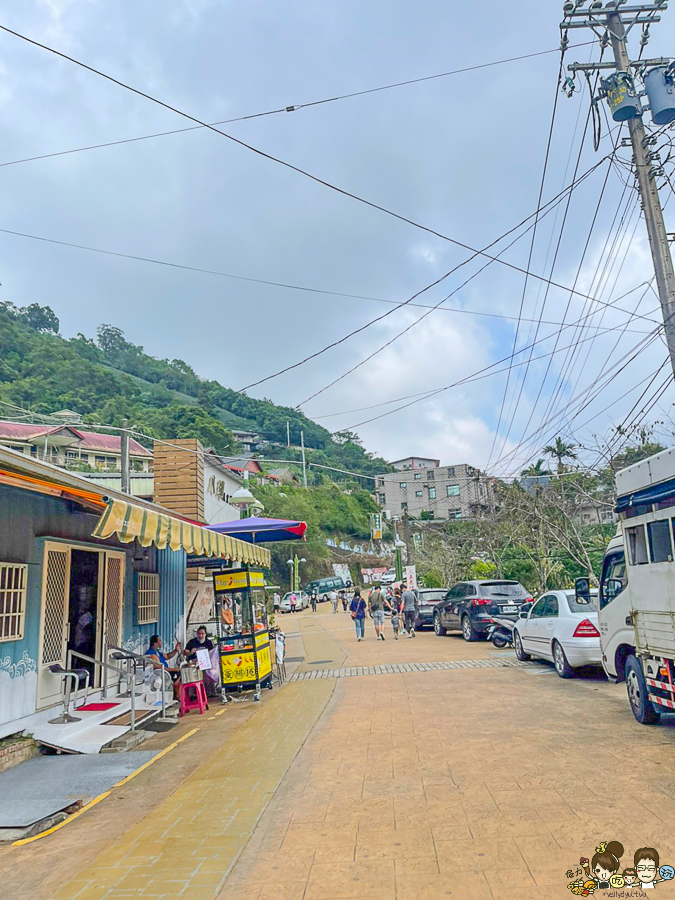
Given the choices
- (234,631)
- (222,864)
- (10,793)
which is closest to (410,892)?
(222,864)

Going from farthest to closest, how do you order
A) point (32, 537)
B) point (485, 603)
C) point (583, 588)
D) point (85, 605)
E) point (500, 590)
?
point (500, 590)
point (485, 603)
point (85, 605)
point (583, 588)
point (32, 537)

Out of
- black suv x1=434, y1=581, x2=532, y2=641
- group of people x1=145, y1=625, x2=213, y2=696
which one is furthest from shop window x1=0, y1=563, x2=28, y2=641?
black suv x1=434, y1=581, x2=532, y2=641

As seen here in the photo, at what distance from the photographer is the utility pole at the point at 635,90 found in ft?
30.5

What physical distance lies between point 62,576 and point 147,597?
3584 mm

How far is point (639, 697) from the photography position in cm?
732

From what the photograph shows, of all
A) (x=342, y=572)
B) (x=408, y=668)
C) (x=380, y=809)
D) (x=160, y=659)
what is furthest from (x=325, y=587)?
(x=380, y=809)

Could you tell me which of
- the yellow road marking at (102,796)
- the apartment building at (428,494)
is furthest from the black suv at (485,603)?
the apartment building at (428,494)

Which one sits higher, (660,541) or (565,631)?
(660,541)

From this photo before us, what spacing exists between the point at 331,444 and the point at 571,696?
87.7 m

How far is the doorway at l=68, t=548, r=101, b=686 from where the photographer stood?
966cm

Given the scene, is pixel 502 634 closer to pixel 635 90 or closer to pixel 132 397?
pixel 635 90

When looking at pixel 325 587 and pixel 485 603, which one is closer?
pixel 485 603

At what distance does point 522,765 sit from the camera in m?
5.82

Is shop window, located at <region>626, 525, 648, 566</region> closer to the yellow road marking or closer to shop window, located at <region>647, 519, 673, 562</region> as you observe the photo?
shop window, located at <region>647, 519, 673, 562</region>
